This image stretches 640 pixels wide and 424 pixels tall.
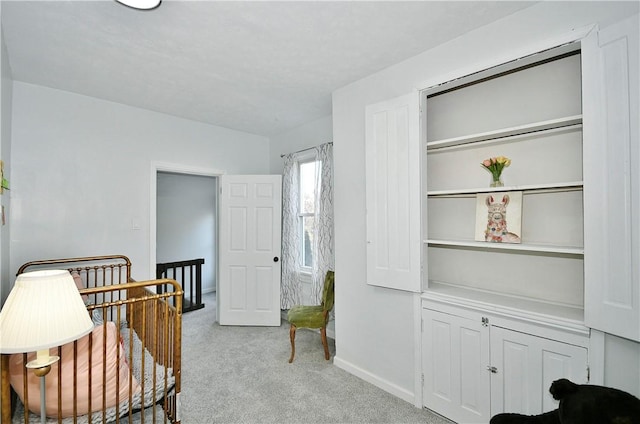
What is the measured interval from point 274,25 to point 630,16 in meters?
1.82

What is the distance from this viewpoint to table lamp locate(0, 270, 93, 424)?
1.16 meters

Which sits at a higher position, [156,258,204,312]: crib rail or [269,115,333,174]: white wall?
[269,115,333,174]: white wall

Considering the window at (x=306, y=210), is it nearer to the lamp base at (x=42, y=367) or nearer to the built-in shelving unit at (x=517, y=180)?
the built-in shelving unit at (x=517, y=180)

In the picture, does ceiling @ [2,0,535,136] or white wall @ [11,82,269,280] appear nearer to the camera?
ceiling @ [2,0,535,136]

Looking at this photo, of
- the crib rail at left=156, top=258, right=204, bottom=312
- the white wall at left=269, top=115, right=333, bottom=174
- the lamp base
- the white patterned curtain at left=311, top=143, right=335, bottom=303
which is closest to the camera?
the lamp base

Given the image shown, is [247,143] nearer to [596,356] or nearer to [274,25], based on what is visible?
[274,25]

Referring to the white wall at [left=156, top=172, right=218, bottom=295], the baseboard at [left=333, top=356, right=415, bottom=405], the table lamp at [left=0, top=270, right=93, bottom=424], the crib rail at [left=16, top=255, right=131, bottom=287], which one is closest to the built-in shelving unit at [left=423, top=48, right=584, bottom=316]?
the baseboard at [left=333, top=356, right=415, bottom=405]

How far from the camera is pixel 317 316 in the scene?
3.06m

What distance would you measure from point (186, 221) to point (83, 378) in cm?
457

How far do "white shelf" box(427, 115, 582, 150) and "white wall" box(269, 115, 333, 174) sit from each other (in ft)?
5.23

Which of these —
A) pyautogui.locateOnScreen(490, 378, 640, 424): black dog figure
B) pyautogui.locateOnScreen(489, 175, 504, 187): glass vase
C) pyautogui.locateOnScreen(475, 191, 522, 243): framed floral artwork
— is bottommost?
pyautogui.locateOnScreen(490, 378, 640, 424): black dog figure

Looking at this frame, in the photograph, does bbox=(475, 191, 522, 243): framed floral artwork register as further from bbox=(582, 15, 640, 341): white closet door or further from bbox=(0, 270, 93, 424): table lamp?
bbox=(0, 270, 93, 424): table lamp

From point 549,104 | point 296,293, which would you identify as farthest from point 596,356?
point 296,293

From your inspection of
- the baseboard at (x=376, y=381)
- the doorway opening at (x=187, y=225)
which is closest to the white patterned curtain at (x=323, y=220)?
the baseboard at (x=376, y=381)
